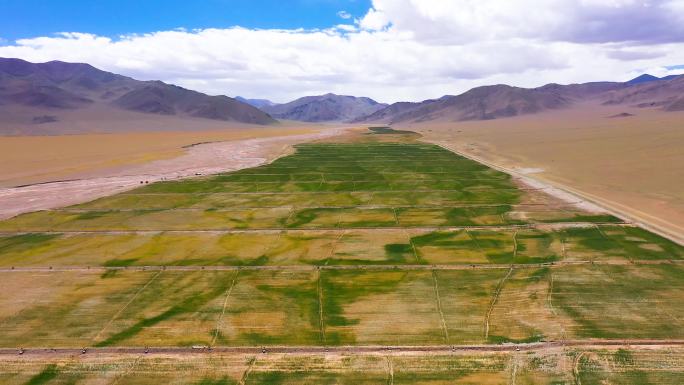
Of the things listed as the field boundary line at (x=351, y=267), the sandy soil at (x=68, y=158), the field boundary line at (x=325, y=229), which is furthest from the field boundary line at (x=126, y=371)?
the sandy soil at (x=68, y=158)

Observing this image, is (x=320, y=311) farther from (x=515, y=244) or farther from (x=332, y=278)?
(x=515, y=244)

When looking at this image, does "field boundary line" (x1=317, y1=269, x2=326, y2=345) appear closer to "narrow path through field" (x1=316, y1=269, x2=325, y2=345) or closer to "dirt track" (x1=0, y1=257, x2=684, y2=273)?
"narrow path through field" (x1=316, y1=269, x2=325, y2=345)

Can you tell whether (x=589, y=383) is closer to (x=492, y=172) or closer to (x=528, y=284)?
(x=528, y=284)

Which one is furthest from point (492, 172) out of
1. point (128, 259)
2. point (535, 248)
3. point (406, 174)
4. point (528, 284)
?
point (128, 259)

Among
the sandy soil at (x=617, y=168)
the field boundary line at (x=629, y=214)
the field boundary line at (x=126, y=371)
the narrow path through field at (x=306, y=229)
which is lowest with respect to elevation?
the field boundary line at (x=126, y=371)

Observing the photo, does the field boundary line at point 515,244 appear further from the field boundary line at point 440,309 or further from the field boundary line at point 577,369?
the field boundary line at point 577,369

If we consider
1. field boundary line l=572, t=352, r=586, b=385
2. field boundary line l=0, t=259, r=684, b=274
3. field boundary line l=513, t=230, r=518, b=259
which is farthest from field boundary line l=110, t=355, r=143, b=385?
field boundary line l=513, t=230, r=518, b=259

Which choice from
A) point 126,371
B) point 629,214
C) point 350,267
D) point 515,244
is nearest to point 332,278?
point 350,267
